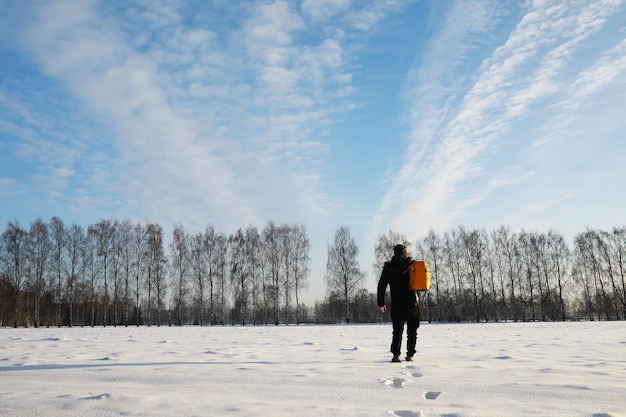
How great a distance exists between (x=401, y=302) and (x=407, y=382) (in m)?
1.98

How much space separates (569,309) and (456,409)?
50.7 metres

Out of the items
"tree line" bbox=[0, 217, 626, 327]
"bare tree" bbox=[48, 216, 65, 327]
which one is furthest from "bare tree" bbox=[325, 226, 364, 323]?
"bare tree" bbox=[48, 216, 65, 327]

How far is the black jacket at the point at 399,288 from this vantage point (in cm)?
550

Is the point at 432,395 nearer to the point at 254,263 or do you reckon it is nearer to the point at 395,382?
the point at 395,382

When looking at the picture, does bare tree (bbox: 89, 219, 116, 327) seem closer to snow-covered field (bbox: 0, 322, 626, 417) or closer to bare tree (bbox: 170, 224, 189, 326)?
bare tree (bbox: 170, 224, 189, 326)

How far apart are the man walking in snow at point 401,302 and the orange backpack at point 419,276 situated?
3.0 inches

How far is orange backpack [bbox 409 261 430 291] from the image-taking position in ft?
17.9

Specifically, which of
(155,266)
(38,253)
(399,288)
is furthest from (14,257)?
(399,288)

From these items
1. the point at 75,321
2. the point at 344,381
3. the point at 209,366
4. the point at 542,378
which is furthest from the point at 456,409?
the point at 75,321

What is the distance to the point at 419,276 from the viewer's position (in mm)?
5500

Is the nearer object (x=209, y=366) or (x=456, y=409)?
(x=456, y=409)

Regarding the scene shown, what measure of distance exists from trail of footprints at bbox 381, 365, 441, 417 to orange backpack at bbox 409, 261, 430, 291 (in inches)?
44.5

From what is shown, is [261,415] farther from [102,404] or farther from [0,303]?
[0,303]

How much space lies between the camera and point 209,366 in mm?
4781
